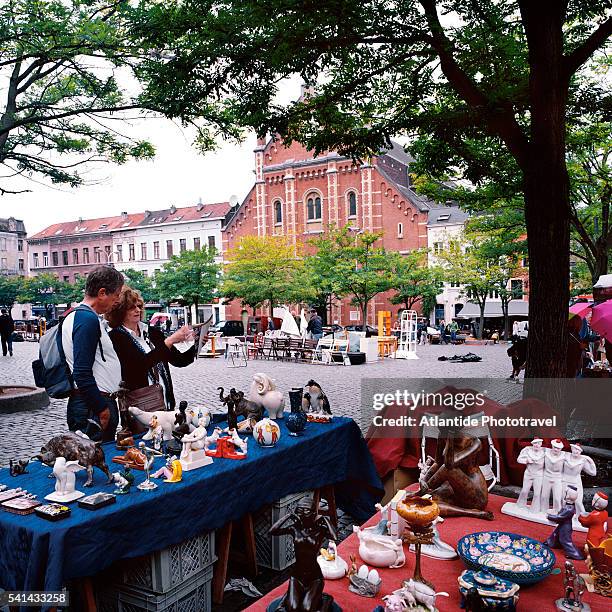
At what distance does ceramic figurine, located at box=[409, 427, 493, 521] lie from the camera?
277 centimetres

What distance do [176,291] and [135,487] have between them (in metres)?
32.5

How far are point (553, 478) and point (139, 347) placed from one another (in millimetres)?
2909

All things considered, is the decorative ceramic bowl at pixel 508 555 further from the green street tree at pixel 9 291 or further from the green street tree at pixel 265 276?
the green street tree at pixel 9 291

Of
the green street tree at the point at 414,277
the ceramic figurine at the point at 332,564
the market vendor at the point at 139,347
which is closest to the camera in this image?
the ceramic figurine at the point at 332,564

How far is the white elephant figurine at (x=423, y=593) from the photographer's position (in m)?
1.88

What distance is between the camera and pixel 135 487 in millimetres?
2875

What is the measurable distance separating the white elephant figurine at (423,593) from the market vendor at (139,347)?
2.44 meters

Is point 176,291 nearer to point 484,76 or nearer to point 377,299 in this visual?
point 377,299

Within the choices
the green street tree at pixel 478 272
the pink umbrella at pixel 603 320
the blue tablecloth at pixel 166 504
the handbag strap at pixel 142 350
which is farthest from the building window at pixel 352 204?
the handbag strap at pixel 142 350

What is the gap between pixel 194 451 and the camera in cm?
323

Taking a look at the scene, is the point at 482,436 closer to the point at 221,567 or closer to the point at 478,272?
the point at 221,567

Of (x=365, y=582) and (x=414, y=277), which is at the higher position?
(x=414, y=277)

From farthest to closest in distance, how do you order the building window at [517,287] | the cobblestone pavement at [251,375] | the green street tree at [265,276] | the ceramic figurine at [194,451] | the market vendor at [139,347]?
1. the building window at [517,287]
2. the green street tree at [265,276]
3. the cobblestone pavement at [251,375]
4. the market vendor at [139,347]
5. the ceramic figurine at [194,451]

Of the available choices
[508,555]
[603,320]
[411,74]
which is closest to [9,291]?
[411,74]
